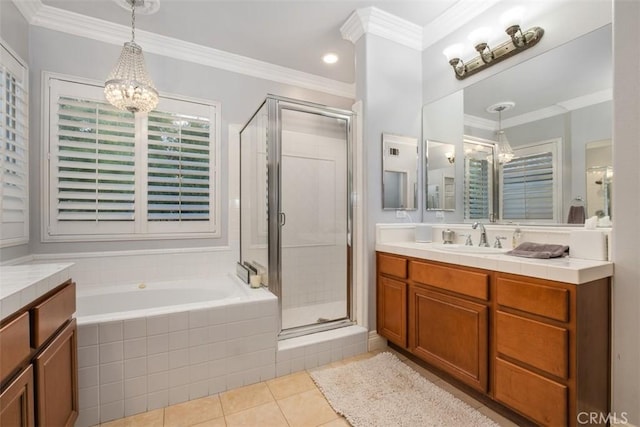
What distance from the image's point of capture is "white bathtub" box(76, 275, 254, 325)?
88.7 inches

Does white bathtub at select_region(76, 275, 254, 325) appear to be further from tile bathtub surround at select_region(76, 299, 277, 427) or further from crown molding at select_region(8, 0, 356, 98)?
crown molding at select_region(8, 0, 356, 98)

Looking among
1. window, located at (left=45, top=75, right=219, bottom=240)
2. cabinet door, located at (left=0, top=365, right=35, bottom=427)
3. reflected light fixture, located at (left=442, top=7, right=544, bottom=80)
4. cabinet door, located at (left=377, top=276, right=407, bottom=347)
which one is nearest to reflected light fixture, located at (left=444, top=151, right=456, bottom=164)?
reflected light fixture, located at (left=442, top=7, right=544, bottom=80)

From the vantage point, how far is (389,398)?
1743 mm

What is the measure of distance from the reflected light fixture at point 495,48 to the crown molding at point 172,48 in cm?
144

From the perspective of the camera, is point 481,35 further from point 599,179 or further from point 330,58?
point 330,58

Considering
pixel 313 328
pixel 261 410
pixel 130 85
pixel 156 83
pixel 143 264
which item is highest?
pixel 156 83

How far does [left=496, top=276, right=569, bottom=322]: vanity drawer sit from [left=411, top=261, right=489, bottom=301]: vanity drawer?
84 mm

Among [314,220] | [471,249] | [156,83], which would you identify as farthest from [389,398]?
[156,83]

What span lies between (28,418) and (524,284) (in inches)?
78.5

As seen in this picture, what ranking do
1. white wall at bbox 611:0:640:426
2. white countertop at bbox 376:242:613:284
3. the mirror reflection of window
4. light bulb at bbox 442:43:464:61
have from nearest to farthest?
white countertop at bbox 376:242:613:284
white wall at bbox 611:0:640:426
the mirror reflection of window
light bulb at bbox 442:43:464:61

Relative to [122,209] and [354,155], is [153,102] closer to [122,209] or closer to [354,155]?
[122,209]

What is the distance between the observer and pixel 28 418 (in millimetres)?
949

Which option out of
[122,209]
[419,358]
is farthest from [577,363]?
[122,209]

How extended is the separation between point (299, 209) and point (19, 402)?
1977mm
